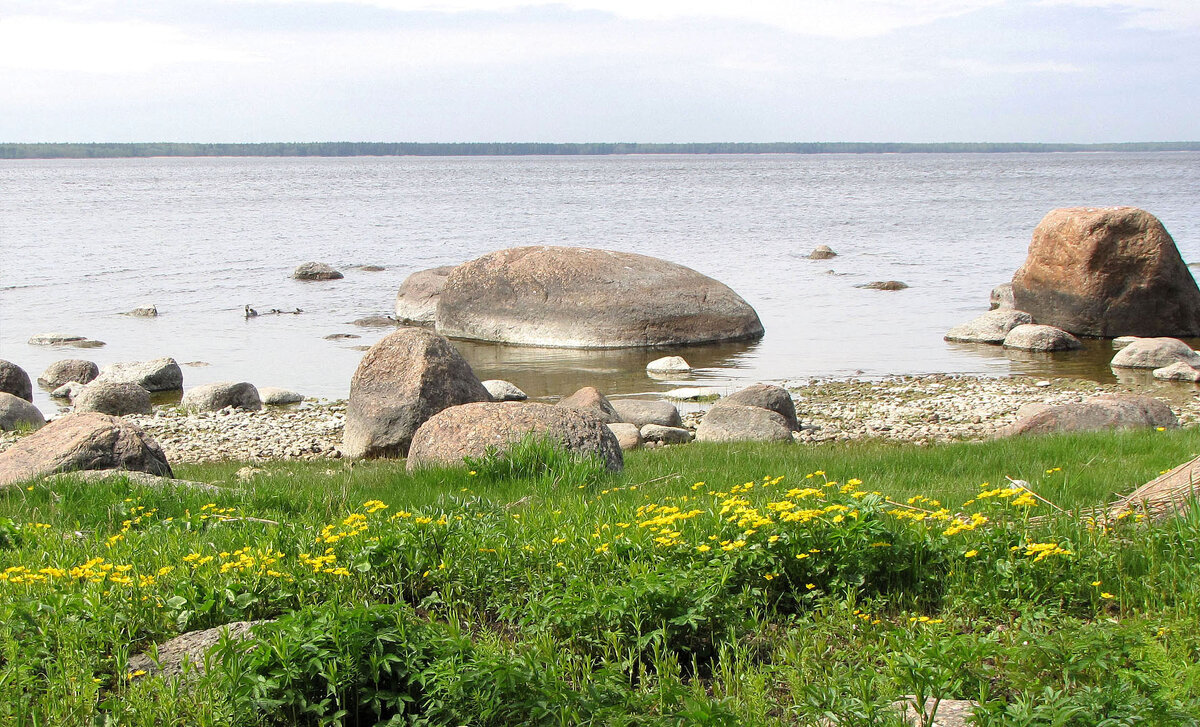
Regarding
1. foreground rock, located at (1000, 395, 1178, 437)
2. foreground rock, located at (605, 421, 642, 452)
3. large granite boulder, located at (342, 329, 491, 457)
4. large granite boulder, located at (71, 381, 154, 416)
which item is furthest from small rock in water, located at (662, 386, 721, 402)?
large granite boulder, located at (71, 381, 154, 416)

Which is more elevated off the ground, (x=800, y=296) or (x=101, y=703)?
(x=101, y=703)

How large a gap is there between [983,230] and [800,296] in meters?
25.1

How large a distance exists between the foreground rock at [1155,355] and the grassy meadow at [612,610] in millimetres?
12495

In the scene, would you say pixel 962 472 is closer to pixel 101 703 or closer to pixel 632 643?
pixel 632 643

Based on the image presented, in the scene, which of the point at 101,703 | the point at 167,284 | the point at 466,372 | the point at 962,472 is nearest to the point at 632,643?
the point at 101,703

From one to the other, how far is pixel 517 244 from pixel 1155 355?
1256 inches

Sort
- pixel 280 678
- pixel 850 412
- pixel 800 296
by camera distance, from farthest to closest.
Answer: pixel 800 296 < pixel 850 412 < pixel 280 678

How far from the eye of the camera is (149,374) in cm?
1748

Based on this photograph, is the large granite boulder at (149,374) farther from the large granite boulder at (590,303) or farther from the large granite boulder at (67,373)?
the large granite boulder at (590,303)

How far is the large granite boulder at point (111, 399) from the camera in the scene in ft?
51.0

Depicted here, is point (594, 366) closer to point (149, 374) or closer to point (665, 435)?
point (665, 435)

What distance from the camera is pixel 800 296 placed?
2872 centimetres

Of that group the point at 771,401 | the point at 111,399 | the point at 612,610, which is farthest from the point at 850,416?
the point at 111,399

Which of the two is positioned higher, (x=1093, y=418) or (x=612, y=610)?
(x=612, y=610)
